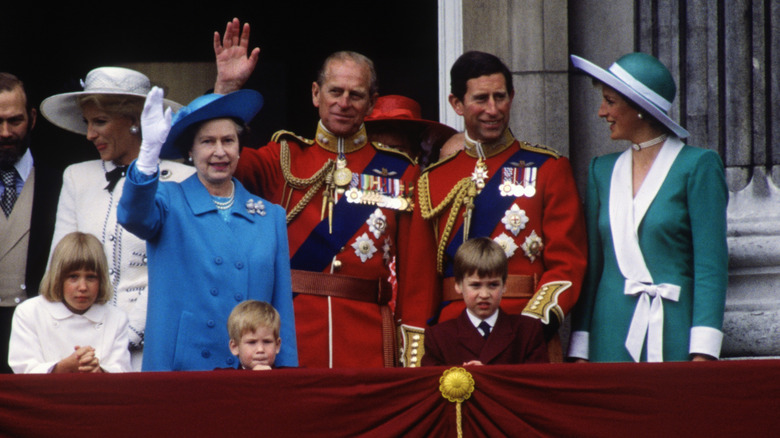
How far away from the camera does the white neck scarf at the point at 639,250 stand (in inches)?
194

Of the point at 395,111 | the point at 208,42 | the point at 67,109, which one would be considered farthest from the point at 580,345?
the point at 208,42

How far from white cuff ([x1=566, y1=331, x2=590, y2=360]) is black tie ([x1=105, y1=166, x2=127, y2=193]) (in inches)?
68.2

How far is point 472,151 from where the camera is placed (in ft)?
17.6

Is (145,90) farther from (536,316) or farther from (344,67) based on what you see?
(536,316)

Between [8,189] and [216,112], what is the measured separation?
3.58 feet

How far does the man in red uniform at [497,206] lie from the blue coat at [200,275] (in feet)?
2.24

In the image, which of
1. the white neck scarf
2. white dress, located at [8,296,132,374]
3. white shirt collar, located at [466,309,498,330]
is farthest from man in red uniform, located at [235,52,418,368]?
the white neck scarf

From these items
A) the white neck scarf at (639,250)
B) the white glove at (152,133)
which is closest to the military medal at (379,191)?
the white neck scarf at (639,250)

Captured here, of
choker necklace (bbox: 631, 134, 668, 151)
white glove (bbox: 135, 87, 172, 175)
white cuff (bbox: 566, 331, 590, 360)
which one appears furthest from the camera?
choker necklace (bbox: 631, 134, 668, 151)

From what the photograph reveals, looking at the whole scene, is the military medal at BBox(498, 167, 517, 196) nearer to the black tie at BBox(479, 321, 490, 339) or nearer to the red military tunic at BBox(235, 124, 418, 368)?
the red military tunic at BBox(235, 124, 418, 368)

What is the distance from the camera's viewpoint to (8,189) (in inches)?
214

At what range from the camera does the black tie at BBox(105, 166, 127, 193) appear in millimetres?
5258

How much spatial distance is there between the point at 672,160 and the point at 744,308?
3.66 ft

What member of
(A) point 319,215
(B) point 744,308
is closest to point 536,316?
(A) point 319,215
